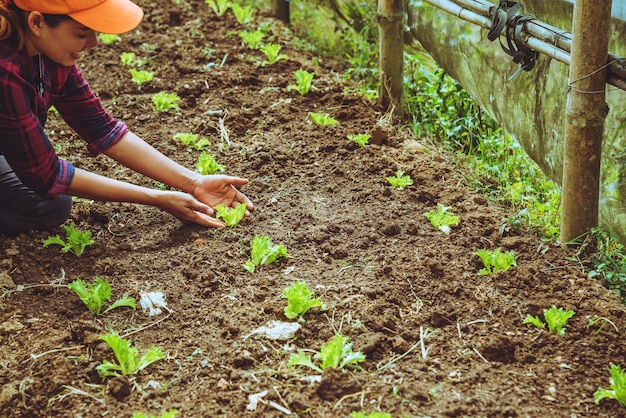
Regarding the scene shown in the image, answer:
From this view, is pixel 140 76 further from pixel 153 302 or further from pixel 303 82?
pixel 153 302

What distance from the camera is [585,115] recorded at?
10.5 feet

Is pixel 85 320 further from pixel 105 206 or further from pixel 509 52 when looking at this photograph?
pixel 509 52

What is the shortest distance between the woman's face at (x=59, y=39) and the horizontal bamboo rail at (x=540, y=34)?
2.07m

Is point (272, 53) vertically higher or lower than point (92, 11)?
lower

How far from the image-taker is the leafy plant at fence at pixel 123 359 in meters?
2.86

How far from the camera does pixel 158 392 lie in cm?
279

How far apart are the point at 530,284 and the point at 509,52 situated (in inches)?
47.7

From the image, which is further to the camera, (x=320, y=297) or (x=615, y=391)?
(x=320, y=297)

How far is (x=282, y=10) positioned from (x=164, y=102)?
7.59ft

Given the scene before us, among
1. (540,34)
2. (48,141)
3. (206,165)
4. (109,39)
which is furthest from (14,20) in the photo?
(109,39)

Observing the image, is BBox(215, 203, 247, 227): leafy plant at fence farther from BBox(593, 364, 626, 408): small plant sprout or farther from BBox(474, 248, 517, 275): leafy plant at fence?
BBox(593, 364, 626, 408): small plant sprout

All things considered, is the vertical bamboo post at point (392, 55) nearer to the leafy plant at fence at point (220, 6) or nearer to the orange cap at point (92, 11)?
the orange cap at point (92, 11)

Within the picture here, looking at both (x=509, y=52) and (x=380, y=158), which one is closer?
(x=509, y=52)

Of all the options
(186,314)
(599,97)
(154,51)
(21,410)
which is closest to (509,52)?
(599,97)
